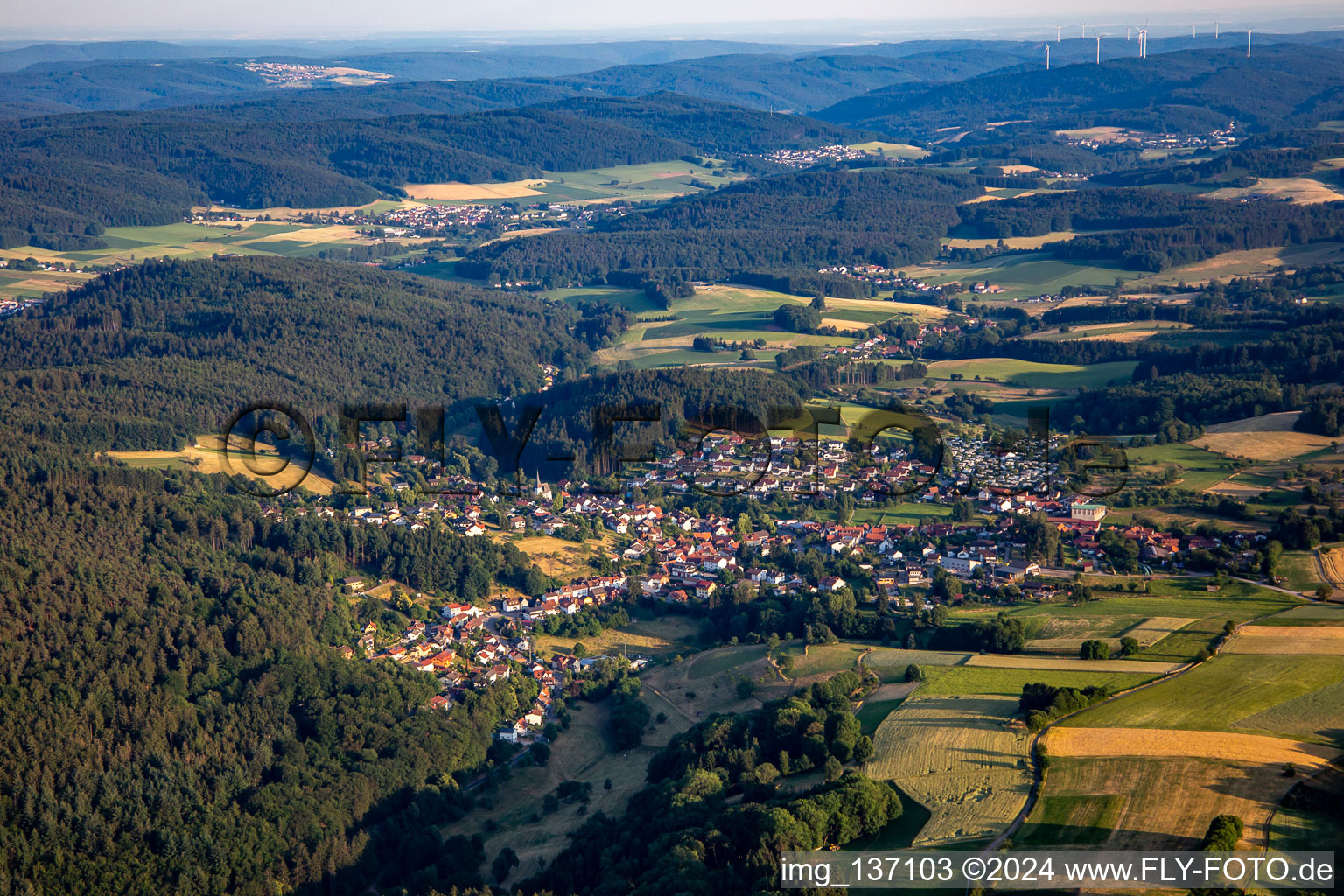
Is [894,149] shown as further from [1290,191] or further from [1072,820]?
[1072,820]

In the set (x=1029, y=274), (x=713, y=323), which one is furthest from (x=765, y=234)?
(x=713, y=323)

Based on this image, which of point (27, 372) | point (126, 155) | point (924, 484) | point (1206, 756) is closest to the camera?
point (1206, 756)

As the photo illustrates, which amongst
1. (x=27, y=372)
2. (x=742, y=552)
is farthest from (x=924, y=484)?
(x=27, y=372)

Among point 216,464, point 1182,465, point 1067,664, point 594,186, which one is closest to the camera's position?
point 1067,664

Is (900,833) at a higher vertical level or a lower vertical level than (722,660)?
higher

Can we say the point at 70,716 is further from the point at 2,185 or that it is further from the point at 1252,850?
the point at 2,185

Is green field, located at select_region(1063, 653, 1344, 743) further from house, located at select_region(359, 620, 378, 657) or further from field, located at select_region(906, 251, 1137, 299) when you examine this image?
field, located at select_region(906, 251, 1137, 299)
